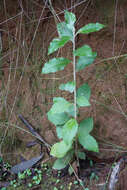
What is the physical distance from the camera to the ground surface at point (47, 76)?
142 cm

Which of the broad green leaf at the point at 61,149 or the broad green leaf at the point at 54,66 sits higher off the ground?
the broad green leaf at the point at 54,66

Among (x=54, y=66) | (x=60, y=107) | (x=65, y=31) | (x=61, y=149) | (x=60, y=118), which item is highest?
(x=65, y=31)

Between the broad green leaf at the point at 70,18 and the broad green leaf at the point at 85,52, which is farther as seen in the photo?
the broad green leaf at the point at 70,18

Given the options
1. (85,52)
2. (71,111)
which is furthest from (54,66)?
(71,111)

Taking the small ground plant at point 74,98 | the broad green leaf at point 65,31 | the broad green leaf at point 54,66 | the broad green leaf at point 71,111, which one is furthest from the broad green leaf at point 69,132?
the broad green leaf at point 65,31

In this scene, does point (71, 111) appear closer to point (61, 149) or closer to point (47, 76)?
point (61, 149)

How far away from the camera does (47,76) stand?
160cm

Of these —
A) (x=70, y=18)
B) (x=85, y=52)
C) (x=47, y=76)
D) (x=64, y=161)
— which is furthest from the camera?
(x=47, y=76)

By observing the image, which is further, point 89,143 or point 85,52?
point 89,143

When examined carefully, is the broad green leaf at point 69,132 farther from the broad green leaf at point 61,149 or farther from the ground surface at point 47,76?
the ground surface at point 47,76

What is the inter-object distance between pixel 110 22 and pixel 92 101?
531 mm

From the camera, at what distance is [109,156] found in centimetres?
145

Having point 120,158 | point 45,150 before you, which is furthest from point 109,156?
point 45,150

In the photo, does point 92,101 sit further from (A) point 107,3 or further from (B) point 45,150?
(A) point 107,3
